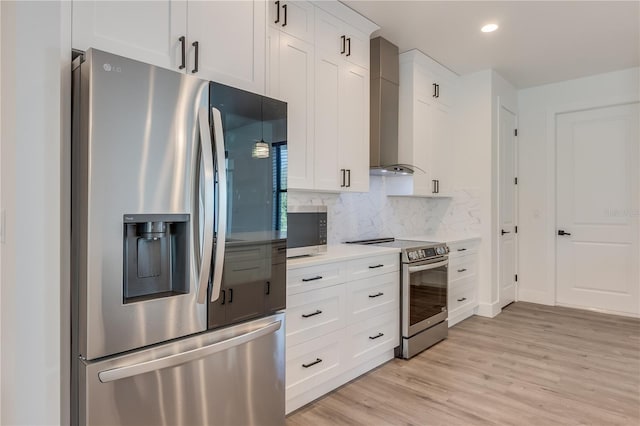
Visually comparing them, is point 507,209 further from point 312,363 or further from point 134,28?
point 134,28

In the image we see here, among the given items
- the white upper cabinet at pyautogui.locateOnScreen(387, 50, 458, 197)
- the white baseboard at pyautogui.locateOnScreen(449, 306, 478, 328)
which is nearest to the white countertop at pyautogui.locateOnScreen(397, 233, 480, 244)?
the white upper cabinet at pyautogui.locateOnScreen(387, 50, 458, 197)

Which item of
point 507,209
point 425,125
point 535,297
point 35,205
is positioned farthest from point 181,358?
point 535,297

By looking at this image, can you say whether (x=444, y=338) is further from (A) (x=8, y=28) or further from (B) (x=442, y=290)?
(A) (x=8, y=28)

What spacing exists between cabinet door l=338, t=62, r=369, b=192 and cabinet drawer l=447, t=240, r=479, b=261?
4.19 ft

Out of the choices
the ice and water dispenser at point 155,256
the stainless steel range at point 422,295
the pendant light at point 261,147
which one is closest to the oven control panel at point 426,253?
the stainless steel range at point 422,295

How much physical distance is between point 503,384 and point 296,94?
242 cm

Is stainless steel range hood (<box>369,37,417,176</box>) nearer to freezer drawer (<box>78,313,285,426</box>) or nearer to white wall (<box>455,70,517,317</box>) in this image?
white wall (<box>455,70,517,317</box>)

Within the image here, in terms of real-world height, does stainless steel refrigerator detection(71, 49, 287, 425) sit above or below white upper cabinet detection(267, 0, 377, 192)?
below

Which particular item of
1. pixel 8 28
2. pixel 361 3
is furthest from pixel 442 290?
pixel 8 28

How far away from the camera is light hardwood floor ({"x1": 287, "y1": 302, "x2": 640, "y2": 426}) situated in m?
2.24

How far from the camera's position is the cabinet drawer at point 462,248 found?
12.6ft

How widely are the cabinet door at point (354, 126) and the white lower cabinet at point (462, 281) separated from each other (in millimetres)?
1337

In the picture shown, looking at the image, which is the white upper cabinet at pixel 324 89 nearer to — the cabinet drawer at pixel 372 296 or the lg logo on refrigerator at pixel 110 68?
the cabinet drawer at pixel 372 296

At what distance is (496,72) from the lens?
436 cm
